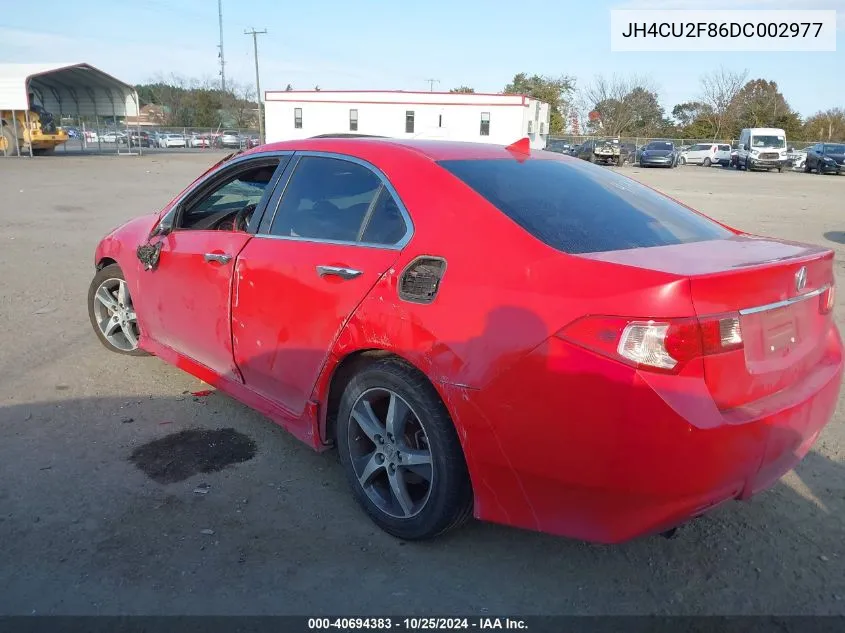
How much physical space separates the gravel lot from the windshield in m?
41.1

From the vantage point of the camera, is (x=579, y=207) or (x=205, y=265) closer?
(x=579, y=207)

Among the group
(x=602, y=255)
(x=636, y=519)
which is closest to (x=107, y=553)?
(x=636, y=519)

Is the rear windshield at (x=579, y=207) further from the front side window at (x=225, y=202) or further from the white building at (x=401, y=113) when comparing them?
the white building at (x=401, y=113)

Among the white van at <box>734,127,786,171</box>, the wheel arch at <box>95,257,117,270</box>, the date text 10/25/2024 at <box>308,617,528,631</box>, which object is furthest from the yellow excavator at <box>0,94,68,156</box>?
the date text 10/25/2024 at <box>308,617,528,631</box>

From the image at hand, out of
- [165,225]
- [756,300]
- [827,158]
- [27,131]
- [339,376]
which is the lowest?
[339,376]

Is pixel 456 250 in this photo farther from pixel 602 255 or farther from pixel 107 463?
pixel 107 463

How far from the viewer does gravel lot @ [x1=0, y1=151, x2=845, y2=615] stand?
2.64 metres

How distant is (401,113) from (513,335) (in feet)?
158

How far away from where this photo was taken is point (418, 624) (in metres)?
2.52

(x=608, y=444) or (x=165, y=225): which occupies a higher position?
(x=165, y=225)

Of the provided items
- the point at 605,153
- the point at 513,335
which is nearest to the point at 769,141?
the point at 605,153

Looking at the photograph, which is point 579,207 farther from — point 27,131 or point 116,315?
point 27,131

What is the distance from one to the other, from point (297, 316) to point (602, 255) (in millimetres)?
1460

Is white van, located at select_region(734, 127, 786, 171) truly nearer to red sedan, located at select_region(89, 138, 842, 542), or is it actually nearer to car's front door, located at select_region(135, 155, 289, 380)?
red sedan, located at select_region(89, 138, 842, 542)
